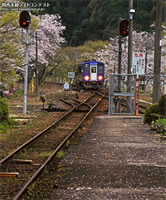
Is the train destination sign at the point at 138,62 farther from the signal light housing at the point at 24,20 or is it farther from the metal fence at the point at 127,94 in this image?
the signal light housing at the point at 24,20

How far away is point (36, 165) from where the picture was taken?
8125mm

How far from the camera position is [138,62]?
1748 cm

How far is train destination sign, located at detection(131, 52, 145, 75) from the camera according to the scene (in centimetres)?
1739

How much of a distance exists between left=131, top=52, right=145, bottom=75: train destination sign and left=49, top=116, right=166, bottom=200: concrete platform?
17.3 ft

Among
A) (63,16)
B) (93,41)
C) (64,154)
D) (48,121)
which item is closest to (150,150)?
(64,154)

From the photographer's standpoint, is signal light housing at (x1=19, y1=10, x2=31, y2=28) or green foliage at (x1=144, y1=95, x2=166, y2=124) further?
signal light housing at (x1=19, y1=10, x2=31, y2=28)

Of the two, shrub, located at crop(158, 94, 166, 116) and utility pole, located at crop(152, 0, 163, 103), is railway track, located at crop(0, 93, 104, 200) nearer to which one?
shrub, located at crop(158, 94, 166, 116)

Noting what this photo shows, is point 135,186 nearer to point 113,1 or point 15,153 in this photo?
point 15,153

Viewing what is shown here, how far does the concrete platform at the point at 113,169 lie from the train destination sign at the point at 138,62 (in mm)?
5275

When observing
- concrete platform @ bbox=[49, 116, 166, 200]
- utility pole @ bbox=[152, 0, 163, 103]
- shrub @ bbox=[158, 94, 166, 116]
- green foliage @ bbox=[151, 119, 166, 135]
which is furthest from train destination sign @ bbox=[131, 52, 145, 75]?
concrete platform @ bbox=[49, 116, 166, 200]

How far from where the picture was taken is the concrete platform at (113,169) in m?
6.11

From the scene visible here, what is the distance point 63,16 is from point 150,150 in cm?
6484

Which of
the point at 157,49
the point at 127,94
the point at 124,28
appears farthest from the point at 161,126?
the point at 124,28

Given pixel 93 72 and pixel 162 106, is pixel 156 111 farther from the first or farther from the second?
pixel 93 72
